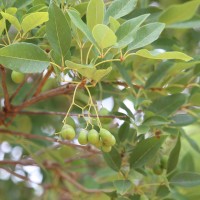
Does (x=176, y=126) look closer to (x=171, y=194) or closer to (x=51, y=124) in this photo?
(x=171, y=194)

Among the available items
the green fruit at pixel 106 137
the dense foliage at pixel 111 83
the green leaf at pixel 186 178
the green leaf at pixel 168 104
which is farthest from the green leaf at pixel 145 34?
the green leaf at pixel 186 178

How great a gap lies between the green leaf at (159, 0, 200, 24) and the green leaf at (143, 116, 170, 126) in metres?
0.23

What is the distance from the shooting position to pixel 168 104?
102 centimetres

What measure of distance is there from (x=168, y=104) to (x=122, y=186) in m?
0.20

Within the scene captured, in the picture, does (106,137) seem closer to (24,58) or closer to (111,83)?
(24,58)

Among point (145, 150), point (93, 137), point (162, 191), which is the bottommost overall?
point (162, 191)

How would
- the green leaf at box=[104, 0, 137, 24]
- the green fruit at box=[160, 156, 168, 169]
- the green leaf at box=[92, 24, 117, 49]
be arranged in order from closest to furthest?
the green leaf at box=[92, 24, 117, 49] → the green leaf at box=[104, 0, 137, 24] → the green fruit at box=[160, 156, 168, 169]

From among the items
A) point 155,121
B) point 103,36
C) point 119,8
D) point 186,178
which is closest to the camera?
point 103,36

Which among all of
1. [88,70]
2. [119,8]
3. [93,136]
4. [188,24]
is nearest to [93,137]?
[93,136]

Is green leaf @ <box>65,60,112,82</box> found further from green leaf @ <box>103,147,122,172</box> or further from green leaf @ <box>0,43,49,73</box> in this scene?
green leaf @ <box>103,147,122,172</box>

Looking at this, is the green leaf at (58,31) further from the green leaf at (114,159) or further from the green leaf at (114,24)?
the green leaf at (114,159)

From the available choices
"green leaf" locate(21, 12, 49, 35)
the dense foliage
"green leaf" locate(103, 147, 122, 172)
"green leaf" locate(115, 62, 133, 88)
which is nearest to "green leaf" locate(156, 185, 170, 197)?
the dense foliage

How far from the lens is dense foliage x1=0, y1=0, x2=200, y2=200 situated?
2.56 ft

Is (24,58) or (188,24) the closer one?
(24,58)
